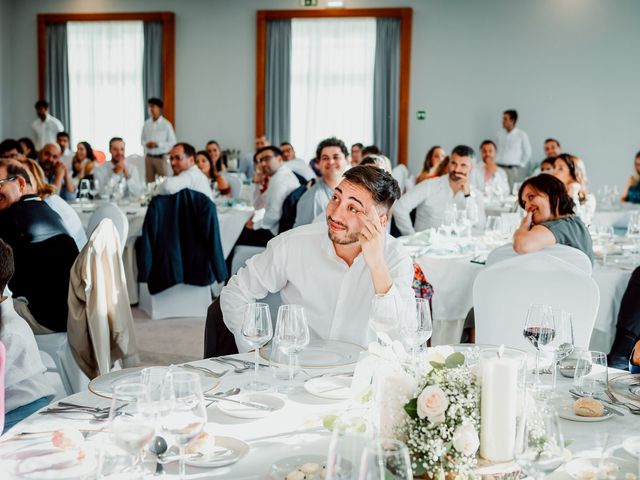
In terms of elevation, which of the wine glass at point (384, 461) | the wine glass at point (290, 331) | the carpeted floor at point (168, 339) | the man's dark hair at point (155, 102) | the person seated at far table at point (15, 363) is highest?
the man's dark hair at point (155, 102)

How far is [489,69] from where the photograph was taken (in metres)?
12.2

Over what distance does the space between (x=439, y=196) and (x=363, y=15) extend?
7251mm

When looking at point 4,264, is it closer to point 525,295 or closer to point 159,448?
point 159,448

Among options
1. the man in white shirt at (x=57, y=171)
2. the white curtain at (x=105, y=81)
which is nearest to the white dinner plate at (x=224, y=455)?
the man in white shirt at (x=57, y=171)

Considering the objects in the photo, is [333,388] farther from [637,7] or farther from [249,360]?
[637,7]

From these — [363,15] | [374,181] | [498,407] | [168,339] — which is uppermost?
[363,15]

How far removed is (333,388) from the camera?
195cm

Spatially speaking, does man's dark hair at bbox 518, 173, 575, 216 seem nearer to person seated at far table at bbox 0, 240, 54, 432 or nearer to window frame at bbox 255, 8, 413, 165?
person seated at far table at bbox 0, 240, 54, 432

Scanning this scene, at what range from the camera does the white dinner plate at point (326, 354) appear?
7.00 ft

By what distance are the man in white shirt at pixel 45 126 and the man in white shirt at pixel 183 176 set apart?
734 centimetres

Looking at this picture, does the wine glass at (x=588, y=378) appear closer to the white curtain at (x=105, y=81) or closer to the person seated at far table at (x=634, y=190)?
the person seated at far table at (x=634, y=190)

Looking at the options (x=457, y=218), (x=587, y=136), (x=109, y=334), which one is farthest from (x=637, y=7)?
(x=109, y=334)

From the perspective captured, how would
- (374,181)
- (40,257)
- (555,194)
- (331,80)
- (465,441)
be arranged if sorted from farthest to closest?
(331,80) → (555,194) → (40,257) → (374,181) → (465,441)

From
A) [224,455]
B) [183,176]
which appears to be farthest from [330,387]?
[183,176]
